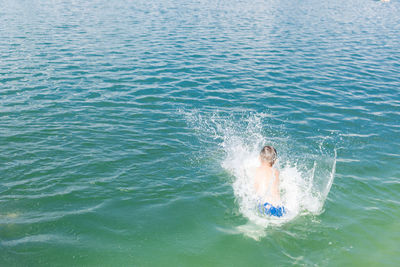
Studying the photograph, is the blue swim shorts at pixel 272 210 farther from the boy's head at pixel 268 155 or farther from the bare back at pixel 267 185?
the boy's head at pixel 268 155

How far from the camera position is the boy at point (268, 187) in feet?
27.8

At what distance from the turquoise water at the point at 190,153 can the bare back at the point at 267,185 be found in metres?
0.66

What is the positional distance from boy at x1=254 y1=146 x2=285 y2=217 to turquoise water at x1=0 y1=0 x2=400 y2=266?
0.45m

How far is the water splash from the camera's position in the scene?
925cm

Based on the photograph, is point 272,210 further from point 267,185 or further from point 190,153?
point 190,153

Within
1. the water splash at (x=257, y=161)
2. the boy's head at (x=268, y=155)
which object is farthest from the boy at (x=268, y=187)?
the water splash at (x=257, y=161)

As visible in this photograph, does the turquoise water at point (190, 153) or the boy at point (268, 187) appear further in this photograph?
the boy at point (268, 187)

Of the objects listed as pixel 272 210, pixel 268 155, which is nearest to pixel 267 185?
pixel 272 210

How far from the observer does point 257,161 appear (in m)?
11.8

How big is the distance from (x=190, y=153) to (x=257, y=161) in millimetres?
2566

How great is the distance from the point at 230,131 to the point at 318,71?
12.4 metres

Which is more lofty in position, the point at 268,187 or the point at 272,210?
the point at 268,187

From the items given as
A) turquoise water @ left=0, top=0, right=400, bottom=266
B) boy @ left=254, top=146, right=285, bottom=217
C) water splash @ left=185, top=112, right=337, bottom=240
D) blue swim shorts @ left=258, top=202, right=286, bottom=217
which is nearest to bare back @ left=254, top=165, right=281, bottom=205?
boy @ left=254, top=146, right=285, bottom=217

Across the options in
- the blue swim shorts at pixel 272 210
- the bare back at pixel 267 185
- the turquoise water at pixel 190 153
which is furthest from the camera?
the bare back at pixel 267 185
